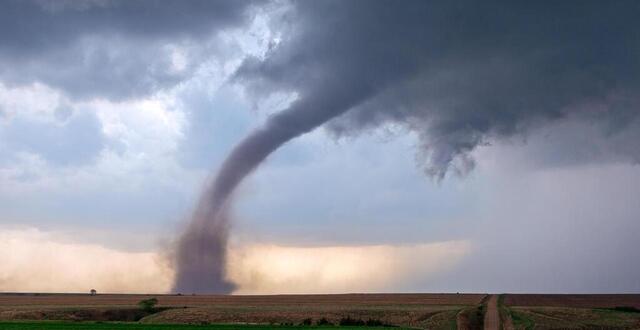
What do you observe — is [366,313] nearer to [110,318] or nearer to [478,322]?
[478,322]

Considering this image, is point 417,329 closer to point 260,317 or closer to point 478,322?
point 478,322

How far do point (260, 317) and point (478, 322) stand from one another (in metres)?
27.6

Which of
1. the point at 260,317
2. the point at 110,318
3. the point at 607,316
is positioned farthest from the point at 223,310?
the point at 607,316

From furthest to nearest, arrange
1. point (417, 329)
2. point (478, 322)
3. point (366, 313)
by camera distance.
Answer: point (366, 313) < point (478, 322) < point (417, 329)

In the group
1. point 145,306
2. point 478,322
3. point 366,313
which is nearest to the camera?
point 478,322

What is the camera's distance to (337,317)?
86000 mm

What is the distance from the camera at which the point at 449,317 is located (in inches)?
3295

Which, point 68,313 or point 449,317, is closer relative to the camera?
point 449,317

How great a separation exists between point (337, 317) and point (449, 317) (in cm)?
1423

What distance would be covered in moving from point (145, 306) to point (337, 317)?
39.1 metres

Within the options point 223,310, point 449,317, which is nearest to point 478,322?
point 449,317

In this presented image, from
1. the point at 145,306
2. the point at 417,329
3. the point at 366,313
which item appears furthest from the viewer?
the point at 145,306

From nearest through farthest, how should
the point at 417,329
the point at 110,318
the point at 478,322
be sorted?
the point at 417,329 < the point at 478,322 < the point at 110,318

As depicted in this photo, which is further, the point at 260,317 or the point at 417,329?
the point at 260,317
